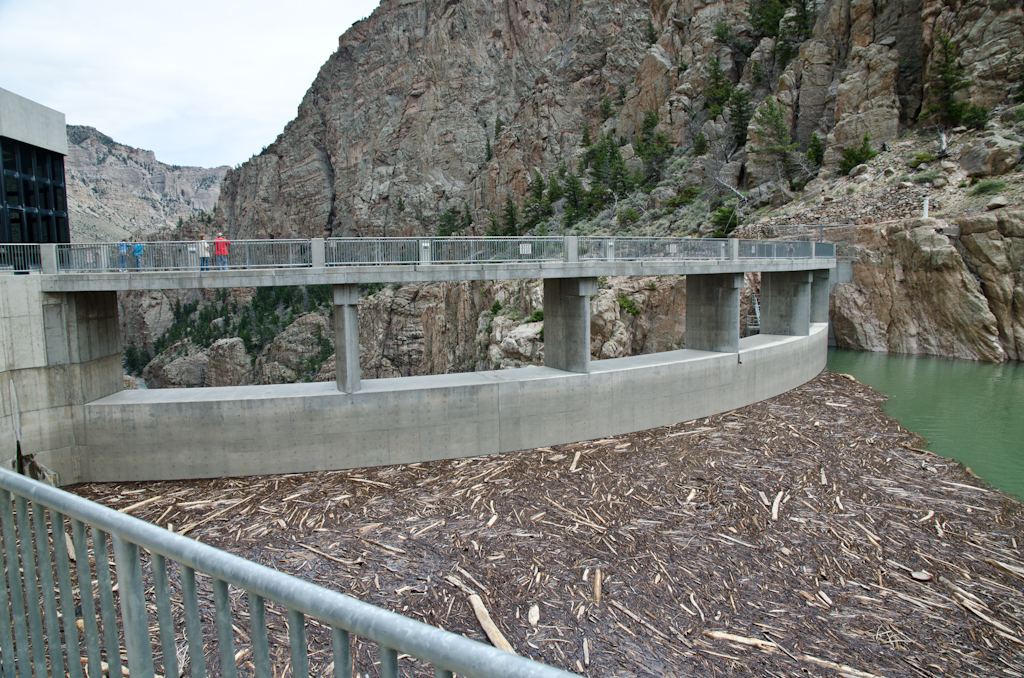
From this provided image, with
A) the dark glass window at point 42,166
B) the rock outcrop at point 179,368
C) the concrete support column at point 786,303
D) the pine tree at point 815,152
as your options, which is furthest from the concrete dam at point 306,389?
the rock outcrop at point 179,368

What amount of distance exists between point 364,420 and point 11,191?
1080 centimetres

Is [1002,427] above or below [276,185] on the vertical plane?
below

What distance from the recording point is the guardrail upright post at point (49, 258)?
42.9 ft

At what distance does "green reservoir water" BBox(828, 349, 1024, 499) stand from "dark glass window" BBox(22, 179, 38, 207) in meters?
25.0

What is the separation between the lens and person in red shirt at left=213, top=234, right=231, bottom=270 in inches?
541

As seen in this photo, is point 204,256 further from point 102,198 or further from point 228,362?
point 102,198

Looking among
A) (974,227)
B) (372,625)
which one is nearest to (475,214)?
(974,227)

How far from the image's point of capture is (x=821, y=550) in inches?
412

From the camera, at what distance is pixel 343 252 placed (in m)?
14.5

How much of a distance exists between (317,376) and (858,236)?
190 feet

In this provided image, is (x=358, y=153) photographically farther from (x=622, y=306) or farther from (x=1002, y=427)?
(x=1002, y=427)

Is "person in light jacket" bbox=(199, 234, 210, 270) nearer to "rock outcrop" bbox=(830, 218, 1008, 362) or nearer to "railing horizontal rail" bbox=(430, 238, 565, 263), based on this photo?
"railing horizontal rail" bbox=(430, 238, 565, 263)

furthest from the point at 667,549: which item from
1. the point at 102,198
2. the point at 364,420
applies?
the point at 102,198

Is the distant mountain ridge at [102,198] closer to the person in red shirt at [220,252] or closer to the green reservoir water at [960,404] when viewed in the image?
the person in red shirt at [220,252]
